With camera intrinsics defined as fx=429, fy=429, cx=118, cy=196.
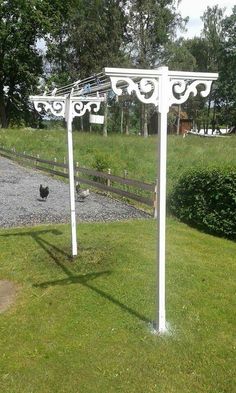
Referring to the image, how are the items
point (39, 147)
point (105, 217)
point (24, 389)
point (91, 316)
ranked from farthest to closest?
point (39, 147)
point (105, 217)
point (91, 316)
point (24, 389)

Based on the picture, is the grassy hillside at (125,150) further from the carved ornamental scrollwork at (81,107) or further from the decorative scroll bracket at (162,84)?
the decorative scroll bracket at (162,84)

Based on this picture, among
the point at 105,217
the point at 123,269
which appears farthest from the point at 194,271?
the point at 105,217

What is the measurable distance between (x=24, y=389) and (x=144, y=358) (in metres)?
1.30

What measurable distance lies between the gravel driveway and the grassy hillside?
12.1 feet

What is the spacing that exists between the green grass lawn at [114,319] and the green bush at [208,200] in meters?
1.04

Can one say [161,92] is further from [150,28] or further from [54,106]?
[150,28]

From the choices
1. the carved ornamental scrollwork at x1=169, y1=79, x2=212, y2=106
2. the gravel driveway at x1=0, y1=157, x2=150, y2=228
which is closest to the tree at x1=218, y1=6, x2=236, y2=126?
the gravel driveway at x1=0, y1=157, x2=150, y2=228

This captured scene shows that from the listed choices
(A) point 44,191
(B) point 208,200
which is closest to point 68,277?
(B) point 208,200

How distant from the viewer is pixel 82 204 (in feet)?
44.2

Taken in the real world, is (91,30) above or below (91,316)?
above

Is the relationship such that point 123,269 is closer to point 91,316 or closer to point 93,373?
point 91,316

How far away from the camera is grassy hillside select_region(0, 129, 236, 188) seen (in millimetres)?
20359

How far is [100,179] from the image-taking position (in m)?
17.1

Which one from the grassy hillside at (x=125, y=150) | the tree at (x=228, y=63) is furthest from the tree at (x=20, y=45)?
the tree at (x=228, y=63)
